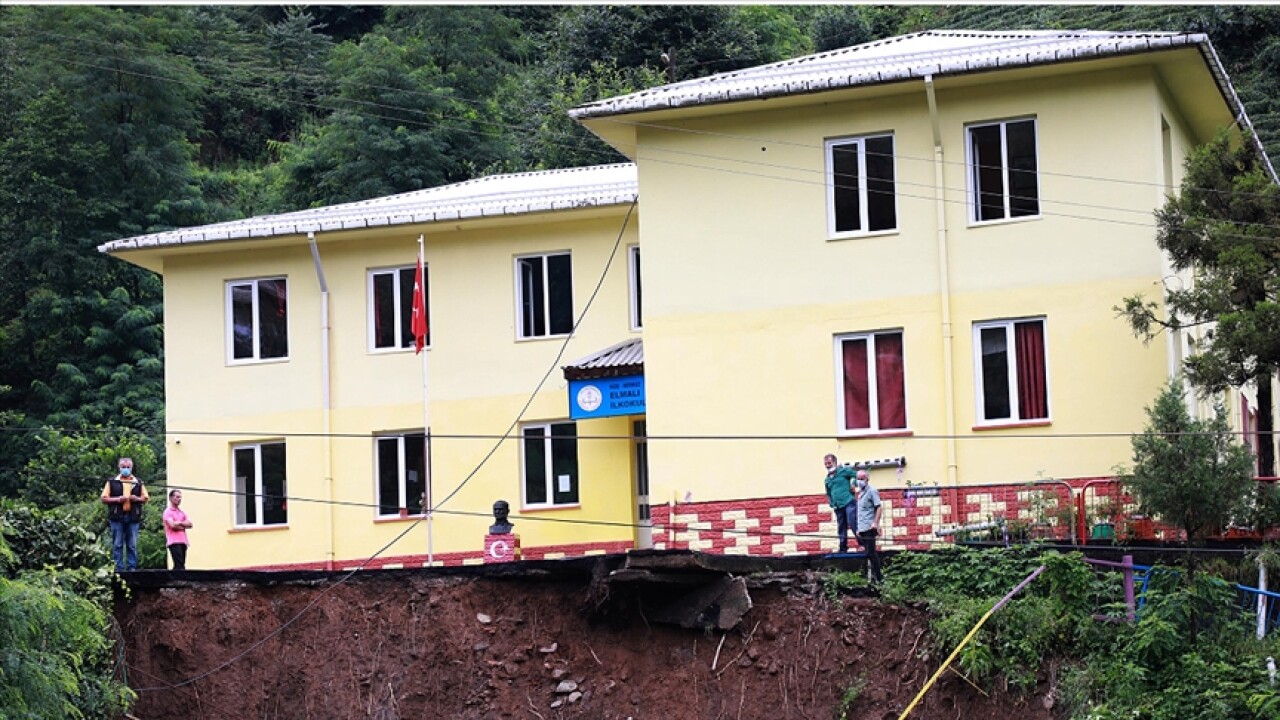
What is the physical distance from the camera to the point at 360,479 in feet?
106

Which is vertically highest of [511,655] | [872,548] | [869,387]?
[869,387]

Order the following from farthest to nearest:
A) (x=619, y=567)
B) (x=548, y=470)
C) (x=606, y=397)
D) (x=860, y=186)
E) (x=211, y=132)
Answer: (x=211, y=132), (x=548, y=470), (x=606, y=397), (x=860, y=186), (x=619, y=567)

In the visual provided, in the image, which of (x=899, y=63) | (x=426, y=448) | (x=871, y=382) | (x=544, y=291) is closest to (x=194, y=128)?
(x=544, y=291)

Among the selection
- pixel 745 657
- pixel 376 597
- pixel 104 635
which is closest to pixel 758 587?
pixel 745 657

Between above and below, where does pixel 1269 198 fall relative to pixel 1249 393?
above

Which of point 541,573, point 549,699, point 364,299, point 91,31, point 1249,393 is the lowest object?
point 549,699

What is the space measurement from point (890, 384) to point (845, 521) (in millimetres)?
2802

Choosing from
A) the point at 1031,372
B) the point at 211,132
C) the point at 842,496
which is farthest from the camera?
the point at 211,132

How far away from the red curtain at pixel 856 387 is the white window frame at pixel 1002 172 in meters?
2.42

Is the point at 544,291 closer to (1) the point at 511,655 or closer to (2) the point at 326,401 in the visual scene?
(2) the point at 326,401

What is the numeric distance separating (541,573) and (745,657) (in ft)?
9.88

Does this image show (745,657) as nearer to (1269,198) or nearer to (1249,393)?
(1269,198)

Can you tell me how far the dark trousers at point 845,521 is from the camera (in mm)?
25547

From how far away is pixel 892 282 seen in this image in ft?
90.9
